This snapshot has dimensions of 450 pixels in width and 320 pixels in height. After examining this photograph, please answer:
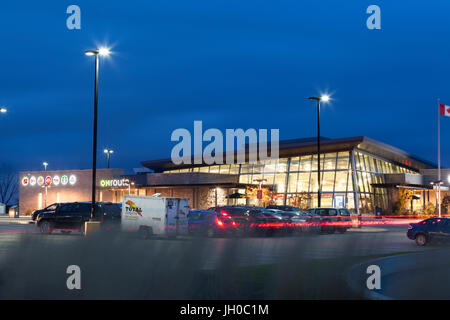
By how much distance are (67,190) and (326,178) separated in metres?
30.8

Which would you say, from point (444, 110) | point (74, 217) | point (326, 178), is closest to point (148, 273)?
point (74, 217)

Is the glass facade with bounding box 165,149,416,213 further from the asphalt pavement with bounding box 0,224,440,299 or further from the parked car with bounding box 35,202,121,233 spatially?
the asphalt pavement with bounding box 0,224,440,299

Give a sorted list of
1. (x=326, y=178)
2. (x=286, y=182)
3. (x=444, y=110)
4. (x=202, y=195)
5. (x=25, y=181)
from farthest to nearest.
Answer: (x=25, y=181)
(x=286, y=182)
(x=326, y=178)
(x=202, y=195)
(x=444, y=110)

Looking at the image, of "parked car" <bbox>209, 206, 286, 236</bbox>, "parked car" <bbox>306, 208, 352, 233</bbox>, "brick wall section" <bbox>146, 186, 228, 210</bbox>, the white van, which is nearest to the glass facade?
"brick wall section" <bbox>146, 186, 228, 210</bbox>

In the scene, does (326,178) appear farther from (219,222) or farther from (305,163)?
(219,222)

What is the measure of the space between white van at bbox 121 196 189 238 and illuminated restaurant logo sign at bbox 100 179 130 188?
129 feet

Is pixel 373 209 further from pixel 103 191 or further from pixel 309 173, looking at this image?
pixel 103 191

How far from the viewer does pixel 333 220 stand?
36938mm

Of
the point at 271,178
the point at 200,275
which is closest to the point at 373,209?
the point at 271,178

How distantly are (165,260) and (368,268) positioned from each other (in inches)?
251

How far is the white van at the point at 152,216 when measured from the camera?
28.0m

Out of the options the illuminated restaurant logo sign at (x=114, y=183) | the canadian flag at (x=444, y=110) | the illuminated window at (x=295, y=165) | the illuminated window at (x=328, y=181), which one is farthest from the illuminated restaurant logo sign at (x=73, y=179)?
the canadian flag at (x=444, y=110)
